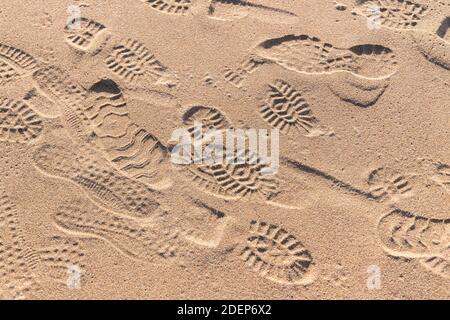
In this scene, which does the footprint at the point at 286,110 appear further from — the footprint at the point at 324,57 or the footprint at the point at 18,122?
the footprint at the point at 18,122

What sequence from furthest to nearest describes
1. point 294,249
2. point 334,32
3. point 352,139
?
point 334,32 → point 352,139 → point 294,249

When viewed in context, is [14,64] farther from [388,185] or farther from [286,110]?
[388,185]

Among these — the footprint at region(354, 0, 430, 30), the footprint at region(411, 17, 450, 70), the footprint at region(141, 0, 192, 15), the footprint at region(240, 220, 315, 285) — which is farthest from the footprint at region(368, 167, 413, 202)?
the footprint at region(141, 0, 192, 15)

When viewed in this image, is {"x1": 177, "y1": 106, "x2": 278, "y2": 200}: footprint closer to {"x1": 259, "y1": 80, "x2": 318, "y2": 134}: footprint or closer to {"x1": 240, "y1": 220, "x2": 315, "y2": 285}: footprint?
{"x1": 240, "y1": 220, "x2": 315, "y2": 285}: footprint

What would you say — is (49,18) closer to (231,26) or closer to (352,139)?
(231,26)

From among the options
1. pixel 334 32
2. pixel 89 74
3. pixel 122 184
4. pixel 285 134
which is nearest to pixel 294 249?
pixel 285 134

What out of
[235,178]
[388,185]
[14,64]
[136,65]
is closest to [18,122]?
[14,64]
